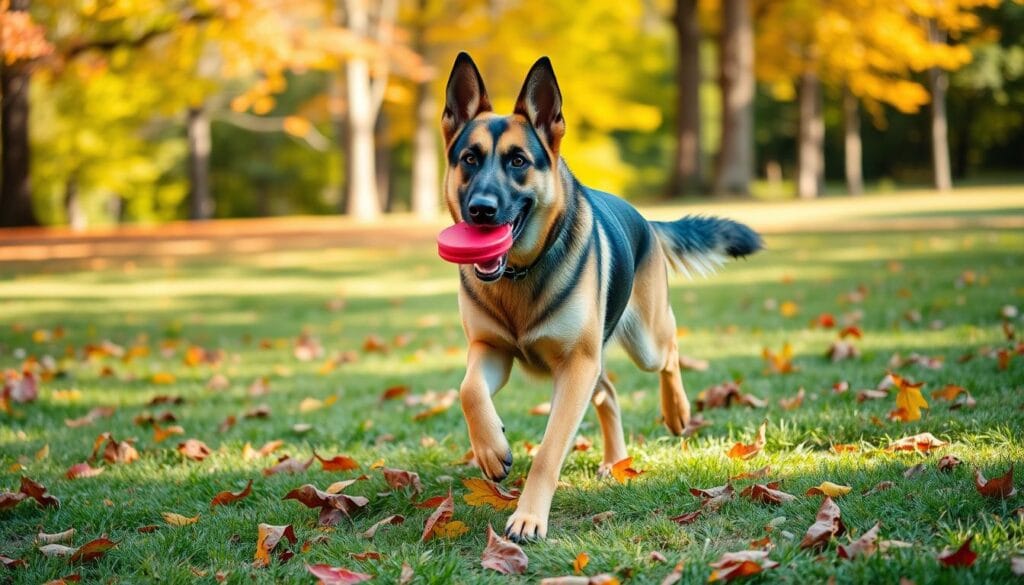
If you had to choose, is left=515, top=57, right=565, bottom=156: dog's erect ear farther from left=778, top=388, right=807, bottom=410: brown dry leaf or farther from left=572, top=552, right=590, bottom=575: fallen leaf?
left=778, top=388, right=807, bottom=410: brown dry leaf

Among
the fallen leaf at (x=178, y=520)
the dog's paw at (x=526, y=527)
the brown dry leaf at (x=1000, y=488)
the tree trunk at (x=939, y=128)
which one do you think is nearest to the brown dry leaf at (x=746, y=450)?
the brown dry leaf at (x=1000, y=488)

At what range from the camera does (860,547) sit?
10.7 feet

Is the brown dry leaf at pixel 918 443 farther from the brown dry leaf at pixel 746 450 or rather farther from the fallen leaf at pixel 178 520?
the fallen leaf at pixel 178 520

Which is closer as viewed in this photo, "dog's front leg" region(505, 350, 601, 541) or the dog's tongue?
"dog's front leg" region(505, 350, 601, 541)

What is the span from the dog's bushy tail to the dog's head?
1.64 metres

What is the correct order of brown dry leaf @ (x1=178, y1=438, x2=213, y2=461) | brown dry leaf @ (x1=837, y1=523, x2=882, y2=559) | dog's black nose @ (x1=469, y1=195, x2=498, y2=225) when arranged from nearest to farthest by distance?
brown dry leaf @ (x1=837, y1=523, x2=882, y2=559) → dog's black nose @ (x1=469, y1=195, x2=498, y2=225) → brown dry leaf @ (x1=178, y1=438, x2=213, y2=461)

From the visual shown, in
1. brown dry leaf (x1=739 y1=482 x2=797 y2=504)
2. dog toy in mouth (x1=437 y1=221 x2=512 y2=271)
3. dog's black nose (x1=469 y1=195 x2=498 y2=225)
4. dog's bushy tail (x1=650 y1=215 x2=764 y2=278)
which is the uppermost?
dog's black nose (x1=469 y1=195 x2=498 y2=225)

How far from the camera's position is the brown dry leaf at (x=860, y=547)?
10.6 ft

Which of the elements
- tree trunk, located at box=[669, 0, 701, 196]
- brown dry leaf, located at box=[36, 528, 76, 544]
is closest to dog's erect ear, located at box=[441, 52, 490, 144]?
brown dry leaf, located at box=[36, 528, 76, 544]

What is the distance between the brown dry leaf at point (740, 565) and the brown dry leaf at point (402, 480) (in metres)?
1.74

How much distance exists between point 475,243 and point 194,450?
2.55 meters

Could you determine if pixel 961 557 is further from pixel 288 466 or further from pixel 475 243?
pixel 288 466

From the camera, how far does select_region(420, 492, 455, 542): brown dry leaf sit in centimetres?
387

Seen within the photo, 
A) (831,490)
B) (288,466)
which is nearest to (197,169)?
(288,466)
